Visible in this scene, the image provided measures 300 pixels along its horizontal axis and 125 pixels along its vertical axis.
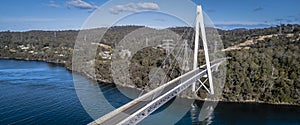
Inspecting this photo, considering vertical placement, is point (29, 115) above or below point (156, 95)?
below

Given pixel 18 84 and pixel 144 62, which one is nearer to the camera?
pixel 18 84

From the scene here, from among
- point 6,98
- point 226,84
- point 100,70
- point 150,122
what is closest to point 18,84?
point 6,98

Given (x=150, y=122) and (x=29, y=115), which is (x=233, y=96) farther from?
(x=29, y=115)

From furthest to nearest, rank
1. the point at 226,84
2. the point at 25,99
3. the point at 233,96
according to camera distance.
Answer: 1. the point at 226,84
2. the point at 233,96
3. the point at 25,99

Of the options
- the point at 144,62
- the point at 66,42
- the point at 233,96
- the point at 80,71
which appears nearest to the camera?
the point at 233,96

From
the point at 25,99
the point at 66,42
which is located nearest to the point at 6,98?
the point at 25,99

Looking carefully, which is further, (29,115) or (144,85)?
(144,85)

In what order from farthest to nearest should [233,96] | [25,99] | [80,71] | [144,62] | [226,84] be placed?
1. [80,71]
2. [144,62]
3. [226,84]
4. [233,96]
5. [25,99]

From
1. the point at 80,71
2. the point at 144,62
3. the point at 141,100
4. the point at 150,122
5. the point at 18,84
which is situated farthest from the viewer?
the point at 80,71

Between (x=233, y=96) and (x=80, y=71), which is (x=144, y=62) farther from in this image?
(x=233, y=96)

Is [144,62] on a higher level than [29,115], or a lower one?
higher
